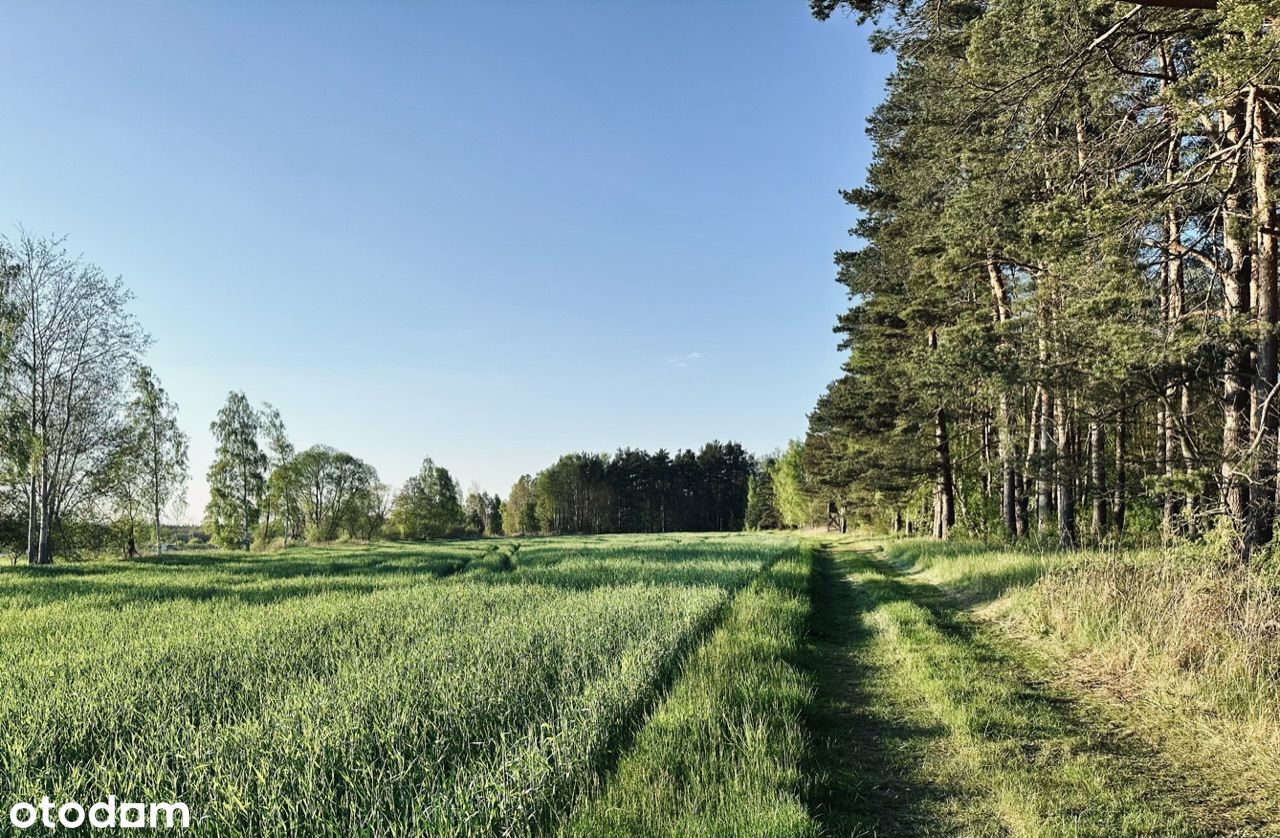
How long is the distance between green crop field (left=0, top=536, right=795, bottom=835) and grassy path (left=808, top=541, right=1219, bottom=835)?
5.50ft

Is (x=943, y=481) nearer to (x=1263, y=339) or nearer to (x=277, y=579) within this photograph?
(x=1263, y=339)

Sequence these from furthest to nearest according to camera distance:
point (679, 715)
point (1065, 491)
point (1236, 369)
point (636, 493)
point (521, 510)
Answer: point (636, 493)
point (521, 510)
point (1065, 491)
point (1236, 369)
point (679, 715)

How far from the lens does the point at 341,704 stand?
5094 millimetres

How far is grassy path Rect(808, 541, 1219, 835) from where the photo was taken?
12.9 ft

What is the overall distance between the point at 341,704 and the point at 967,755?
15.8ft

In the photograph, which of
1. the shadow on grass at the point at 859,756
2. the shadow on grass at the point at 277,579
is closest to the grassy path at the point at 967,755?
the shadow on grass at the point at 859,756

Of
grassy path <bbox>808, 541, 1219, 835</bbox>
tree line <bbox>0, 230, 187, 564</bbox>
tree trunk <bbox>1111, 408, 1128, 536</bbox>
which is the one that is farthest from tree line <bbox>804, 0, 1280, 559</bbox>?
tree line <bbox>0, 230, 187, 564</bbox>

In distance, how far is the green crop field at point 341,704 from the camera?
365cm

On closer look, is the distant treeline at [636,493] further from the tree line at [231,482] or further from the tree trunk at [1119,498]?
the tree trunk at [1119,498]

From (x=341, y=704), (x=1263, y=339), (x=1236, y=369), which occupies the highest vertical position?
(x=1263, y=339)

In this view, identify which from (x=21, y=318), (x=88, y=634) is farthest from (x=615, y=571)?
(x=21, y=318)

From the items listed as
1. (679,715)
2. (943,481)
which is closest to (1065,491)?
(943,481)

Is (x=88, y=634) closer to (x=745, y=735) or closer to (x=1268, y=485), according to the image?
(x=745, y=735)

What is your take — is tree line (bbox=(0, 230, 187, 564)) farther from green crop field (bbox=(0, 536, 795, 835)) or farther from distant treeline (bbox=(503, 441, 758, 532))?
distant treeline (bbox=(503, 441, 758, 532))
